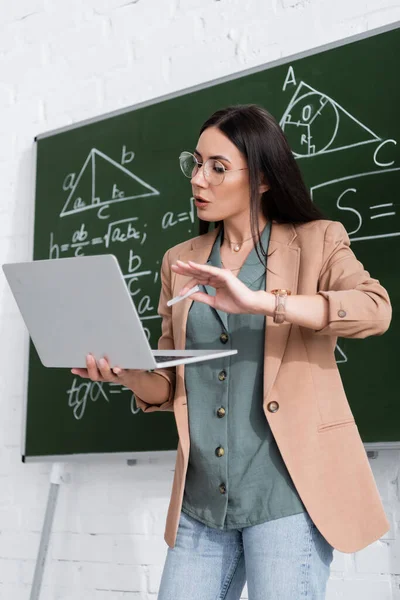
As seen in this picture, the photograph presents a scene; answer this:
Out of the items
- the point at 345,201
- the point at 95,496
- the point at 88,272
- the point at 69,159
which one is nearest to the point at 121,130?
the point at 69,159

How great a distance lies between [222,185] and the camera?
4.92 feet

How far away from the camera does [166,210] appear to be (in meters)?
2.37

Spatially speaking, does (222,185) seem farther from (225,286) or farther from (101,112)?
(101,112)

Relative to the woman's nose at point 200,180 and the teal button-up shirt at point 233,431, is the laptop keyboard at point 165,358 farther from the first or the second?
the woman's nose at point 200,180

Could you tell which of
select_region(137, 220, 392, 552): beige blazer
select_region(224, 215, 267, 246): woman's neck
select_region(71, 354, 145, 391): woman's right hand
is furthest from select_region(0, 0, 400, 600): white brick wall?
select_region(71, 354, 145, 391): woman's right hand

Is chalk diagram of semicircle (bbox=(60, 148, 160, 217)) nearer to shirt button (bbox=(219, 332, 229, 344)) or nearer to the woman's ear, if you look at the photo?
the woman's ear

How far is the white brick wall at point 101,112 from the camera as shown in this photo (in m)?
2.16

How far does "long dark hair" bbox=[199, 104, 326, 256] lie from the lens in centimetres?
149

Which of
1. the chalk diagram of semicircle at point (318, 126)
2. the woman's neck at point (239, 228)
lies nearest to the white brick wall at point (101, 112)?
the chalk diagram of semicircle at point (318, 126)

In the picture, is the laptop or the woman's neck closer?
the laptop

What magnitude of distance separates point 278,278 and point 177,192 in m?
0.97

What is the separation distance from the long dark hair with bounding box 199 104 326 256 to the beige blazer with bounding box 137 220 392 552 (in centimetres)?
5

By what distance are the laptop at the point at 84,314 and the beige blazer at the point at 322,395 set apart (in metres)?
0.14

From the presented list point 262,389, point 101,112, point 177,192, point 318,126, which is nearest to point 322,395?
point 262,389
